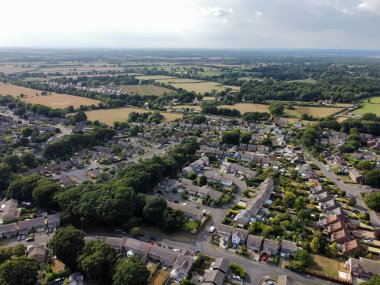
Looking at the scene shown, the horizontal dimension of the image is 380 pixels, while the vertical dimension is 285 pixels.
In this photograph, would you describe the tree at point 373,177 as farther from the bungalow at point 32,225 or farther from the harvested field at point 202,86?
the harvested field at point 202,86

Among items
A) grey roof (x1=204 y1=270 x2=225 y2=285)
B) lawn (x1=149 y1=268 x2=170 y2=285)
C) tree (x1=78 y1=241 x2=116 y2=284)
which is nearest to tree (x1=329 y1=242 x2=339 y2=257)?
grey roof (x1=204 y1=270 x2=225 y2=285)

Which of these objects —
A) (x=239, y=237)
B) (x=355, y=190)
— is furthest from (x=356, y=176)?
(x=239, y=237)

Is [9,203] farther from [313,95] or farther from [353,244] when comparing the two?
[313,95]

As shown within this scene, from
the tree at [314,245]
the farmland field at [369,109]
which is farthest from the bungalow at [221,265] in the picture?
the farmland field at [369,109]

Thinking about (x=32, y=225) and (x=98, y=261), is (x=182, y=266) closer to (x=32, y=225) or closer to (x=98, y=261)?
(x=98, y=261)

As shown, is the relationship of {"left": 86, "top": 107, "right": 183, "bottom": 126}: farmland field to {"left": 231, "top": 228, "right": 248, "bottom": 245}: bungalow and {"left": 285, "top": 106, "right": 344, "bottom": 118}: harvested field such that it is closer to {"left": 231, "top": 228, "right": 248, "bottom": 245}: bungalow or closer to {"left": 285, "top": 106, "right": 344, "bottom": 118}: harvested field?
{"left": 285, "top": 106, "right": 344, "bottom": 118}: harvested field
